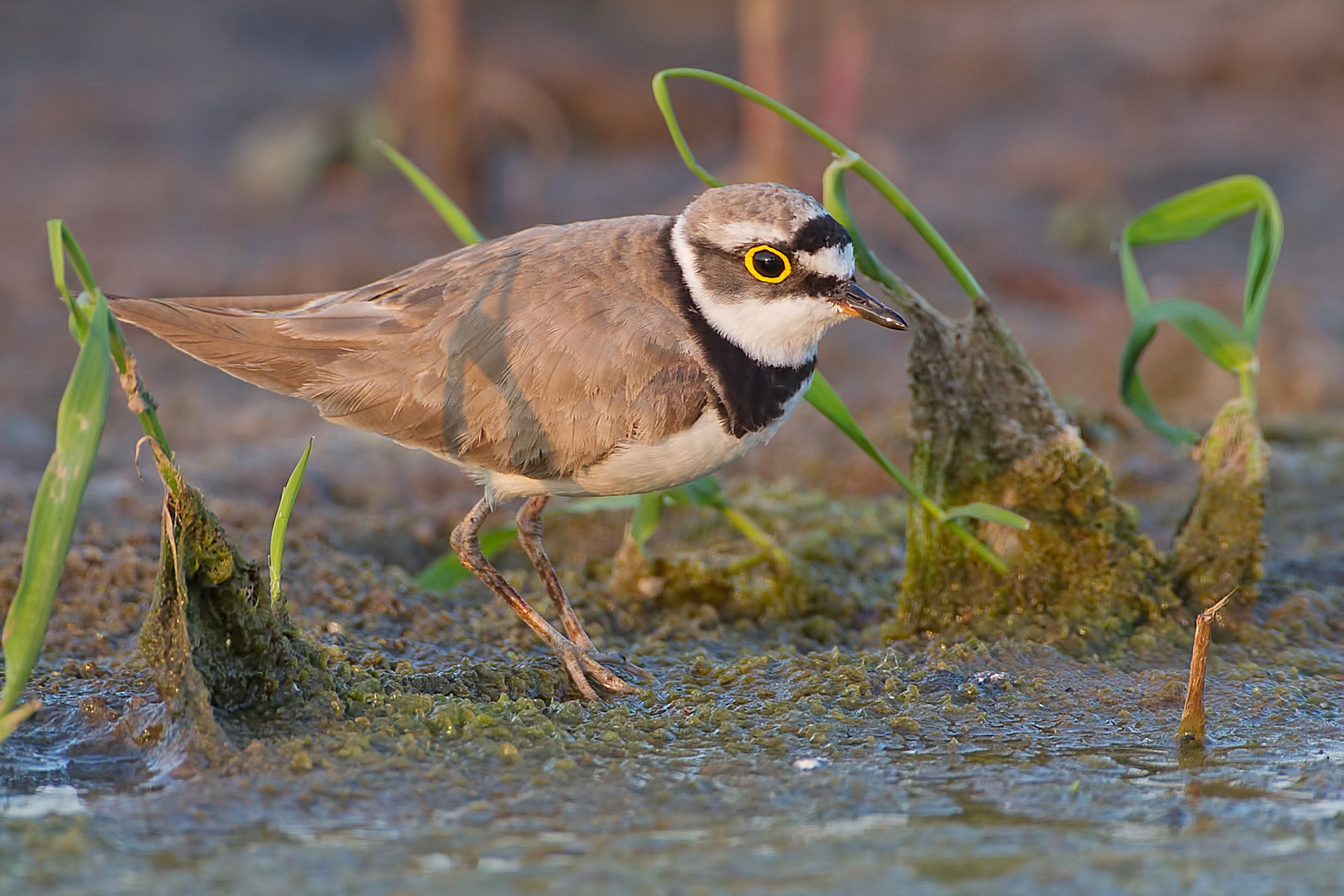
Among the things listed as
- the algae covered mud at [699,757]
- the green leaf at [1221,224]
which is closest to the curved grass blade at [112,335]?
the algae covered mud at [699,757]

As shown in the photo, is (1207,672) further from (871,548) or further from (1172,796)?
(871,548)

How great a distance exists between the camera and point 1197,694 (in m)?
3.85

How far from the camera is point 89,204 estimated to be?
40.5 ft

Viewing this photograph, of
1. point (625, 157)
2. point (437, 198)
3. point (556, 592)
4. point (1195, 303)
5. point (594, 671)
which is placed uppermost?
point (625, 157)

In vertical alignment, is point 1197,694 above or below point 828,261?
below

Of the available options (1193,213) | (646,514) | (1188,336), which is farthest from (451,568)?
(1193,213)

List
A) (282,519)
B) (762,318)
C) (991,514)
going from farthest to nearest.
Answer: (762,318) < (991,514) < (282,519)

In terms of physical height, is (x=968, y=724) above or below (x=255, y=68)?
below

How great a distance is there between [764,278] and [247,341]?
5.18 feet

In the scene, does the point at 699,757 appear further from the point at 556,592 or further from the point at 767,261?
the point at 767,261

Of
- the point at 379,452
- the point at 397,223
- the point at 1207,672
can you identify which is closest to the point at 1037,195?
the point at 397,223

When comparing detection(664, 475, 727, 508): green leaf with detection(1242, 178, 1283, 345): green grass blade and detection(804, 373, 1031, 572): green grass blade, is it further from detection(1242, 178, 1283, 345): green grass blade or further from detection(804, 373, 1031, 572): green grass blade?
detection(1242, 178, 1283, 345): green grass blade

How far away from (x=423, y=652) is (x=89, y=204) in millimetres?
9015

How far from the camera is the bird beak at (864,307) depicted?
14.1 feet
